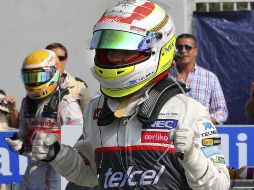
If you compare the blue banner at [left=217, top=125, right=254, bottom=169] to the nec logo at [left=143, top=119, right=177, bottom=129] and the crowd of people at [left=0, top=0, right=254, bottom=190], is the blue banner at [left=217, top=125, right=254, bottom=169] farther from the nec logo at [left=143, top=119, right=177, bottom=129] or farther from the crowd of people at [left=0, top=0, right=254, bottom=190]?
the nec logo at [left=143, top=119, right=177, bottom=129]

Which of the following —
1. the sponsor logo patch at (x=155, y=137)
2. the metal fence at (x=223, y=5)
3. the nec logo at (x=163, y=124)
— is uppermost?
the metal fence at (x=223, y=5)

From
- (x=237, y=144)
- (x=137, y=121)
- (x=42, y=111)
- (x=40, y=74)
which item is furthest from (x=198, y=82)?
(x=137, y=121)

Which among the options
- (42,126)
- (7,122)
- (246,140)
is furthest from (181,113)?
(7,122)

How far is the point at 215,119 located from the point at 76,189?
5.21 ft

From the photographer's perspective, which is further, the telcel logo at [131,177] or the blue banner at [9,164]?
the blue banner at [9,164]

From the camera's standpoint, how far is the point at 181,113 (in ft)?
12.0

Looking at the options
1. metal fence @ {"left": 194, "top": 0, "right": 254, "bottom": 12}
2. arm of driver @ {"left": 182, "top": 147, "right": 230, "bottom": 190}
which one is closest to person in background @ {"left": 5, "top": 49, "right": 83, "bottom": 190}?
arm of driver @ {"left": 182, "top": 147, "right": 230, "bottom": 190}

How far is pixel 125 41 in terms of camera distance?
366cm

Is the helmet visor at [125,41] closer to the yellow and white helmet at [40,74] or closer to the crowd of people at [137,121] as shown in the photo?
the crowd of people at [137,121]

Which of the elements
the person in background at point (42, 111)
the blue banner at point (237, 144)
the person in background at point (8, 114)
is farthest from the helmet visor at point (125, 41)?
the person in background at point (8, 114)

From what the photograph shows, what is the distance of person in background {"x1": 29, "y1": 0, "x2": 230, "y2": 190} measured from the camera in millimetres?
3607

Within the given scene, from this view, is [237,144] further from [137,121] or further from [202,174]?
[202,174]

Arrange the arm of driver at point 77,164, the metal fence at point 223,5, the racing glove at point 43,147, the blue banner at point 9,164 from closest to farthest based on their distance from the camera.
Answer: the racing glove at point 43,147
the arm of driver at point 77,164
the blue banner at point 9,164
the metal fence at point 223,5

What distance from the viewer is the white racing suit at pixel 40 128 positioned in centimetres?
644
